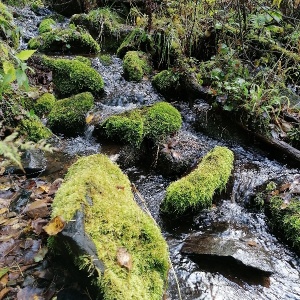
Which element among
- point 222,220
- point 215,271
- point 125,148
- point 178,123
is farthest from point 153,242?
point 178,123

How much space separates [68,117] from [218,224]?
9.16 ft

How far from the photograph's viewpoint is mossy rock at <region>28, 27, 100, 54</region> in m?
7.80

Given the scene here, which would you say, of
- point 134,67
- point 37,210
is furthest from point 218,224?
point 134,67

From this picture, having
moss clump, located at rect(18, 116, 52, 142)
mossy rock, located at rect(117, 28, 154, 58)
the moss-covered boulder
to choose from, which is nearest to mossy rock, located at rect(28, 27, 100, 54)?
the moss-covered boulder

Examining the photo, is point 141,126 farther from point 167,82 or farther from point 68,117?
point 167,82

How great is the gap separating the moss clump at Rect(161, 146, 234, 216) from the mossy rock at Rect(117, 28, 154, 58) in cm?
443

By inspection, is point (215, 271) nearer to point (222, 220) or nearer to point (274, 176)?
point (222, 220)

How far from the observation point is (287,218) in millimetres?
3461

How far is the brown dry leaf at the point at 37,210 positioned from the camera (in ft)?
8.55

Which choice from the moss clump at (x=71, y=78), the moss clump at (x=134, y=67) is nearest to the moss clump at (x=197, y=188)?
the moss clump at (x=71, y=78)

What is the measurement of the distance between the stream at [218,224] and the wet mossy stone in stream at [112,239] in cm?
57

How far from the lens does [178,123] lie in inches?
195

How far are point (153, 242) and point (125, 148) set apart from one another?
93.0 inches

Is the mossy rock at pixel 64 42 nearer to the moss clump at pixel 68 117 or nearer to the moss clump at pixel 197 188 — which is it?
the moss clump at pixel 68 117
